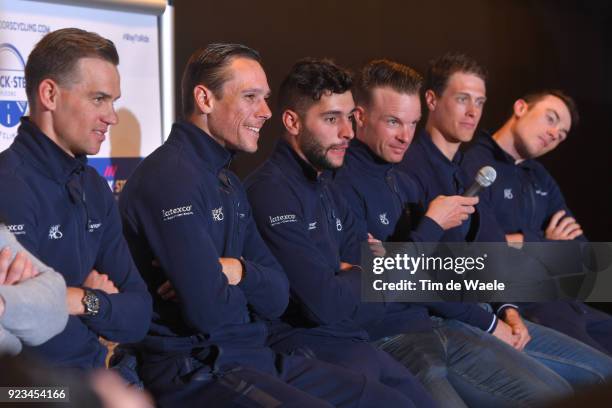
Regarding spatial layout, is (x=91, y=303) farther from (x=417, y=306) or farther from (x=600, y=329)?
(x=600, y=329)

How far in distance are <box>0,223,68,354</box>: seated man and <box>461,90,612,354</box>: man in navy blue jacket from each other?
2.26 meters

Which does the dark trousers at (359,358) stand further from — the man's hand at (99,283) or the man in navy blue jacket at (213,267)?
the man's hand at (99,283)

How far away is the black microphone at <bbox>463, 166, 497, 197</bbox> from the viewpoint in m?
2.84

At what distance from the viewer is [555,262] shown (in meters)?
3.54

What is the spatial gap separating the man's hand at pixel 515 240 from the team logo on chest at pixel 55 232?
2100mm

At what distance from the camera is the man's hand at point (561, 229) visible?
3.64 m

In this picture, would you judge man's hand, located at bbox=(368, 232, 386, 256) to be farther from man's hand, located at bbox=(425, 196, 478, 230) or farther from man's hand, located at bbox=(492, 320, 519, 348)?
man's hand, located at bbox=(492, 320, 519, 348)

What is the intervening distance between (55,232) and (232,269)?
46cm

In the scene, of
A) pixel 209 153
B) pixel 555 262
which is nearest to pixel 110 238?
pixel 209 153

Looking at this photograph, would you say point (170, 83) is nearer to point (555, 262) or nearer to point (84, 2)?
point (84, 2)

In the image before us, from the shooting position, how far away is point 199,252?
6.40 feet

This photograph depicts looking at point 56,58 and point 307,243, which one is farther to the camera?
point 307,243

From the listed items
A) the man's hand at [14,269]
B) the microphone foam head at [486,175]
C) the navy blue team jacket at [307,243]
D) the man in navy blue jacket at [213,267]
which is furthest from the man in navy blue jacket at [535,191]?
the man's hand at [14,269]

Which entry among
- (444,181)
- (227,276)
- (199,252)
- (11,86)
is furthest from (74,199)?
(444,181)
